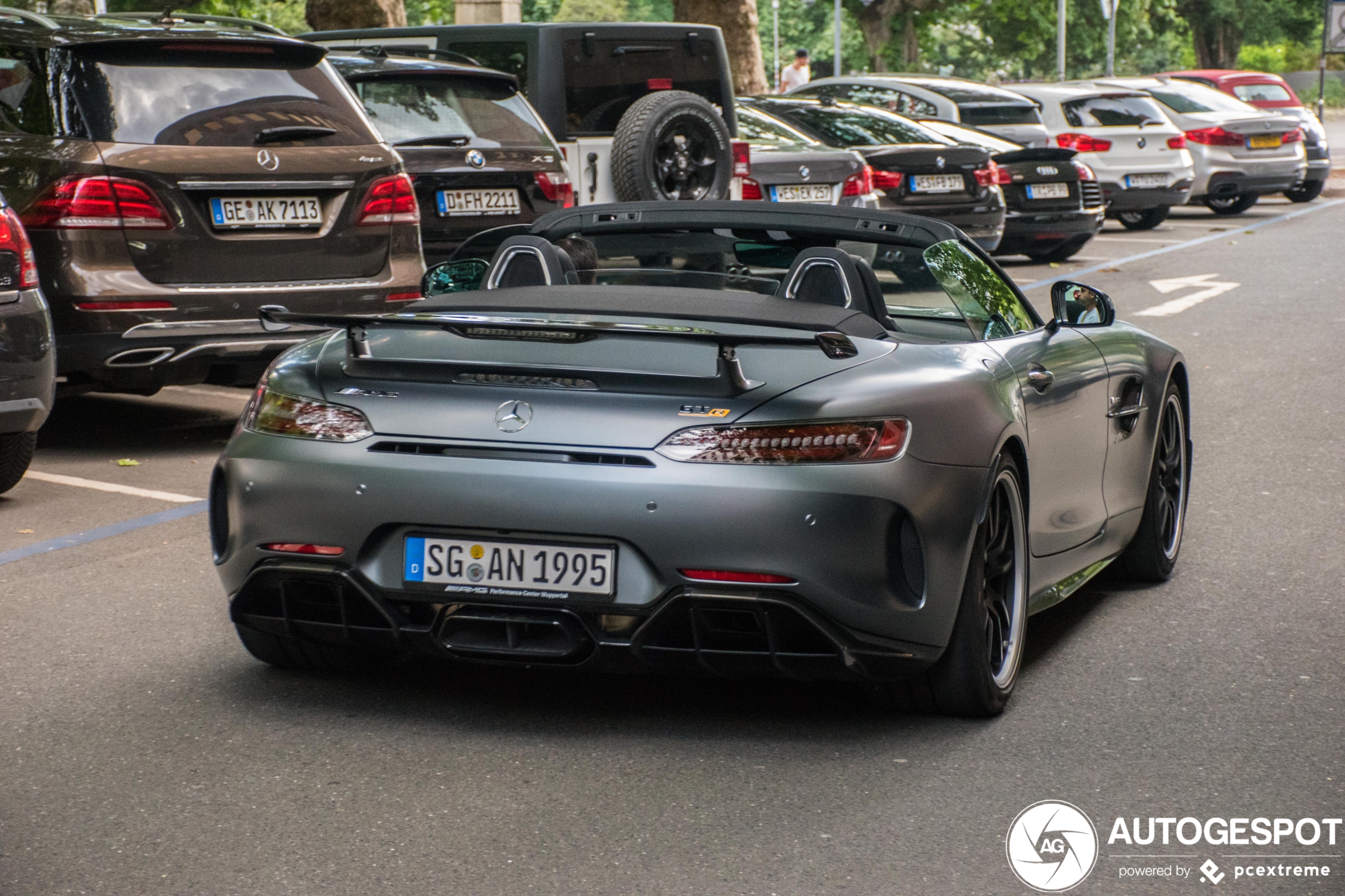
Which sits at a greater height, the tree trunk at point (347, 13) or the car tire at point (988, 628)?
the tree trunk at point (347, 13)

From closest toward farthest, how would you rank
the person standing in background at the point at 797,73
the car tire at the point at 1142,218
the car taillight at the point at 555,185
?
1. the car taillight at the point at 555,185
2. the car tire at the point at 1142,218
3. the person standing in background at the point at 797,73

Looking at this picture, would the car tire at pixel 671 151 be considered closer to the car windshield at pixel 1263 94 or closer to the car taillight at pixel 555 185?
the car taillight at pixel 555 185

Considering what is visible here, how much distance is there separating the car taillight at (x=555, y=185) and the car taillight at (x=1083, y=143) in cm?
1201

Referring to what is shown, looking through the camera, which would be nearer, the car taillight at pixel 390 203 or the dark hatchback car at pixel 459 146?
the car taillight at pixel 390 203

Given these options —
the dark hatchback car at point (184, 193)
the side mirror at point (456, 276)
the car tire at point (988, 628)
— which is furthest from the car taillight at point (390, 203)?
the car tire at point (988, 628)

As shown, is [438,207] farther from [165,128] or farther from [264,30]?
[165,128]

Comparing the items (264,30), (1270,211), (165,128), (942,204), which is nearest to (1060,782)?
(165,128)

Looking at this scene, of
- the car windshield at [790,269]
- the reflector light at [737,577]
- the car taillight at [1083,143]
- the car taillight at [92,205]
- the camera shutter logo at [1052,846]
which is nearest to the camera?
the camera shutter logo at [1052,846]

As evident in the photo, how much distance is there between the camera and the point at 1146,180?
21922mm

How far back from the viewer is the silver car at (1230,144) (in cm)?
2461

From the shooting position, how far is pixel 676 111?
39.1 ft

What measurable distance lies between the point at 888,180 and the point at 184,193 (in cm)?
887

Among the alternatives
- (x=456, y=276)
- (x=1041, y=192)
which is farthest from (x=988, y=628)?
(x=1041, y=192)

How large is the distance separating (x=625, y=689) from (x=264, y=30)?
5.50 m
